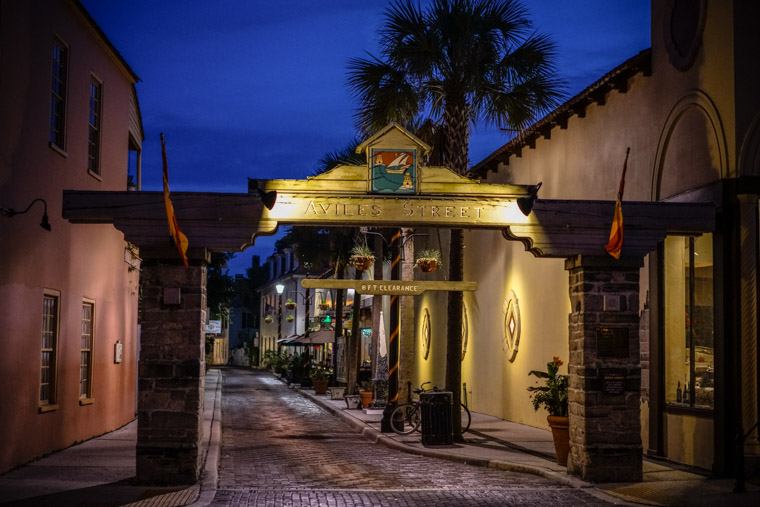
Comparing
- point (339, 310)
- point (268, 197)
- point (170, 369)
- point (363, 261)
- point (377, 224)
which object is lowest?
point (170, 369)

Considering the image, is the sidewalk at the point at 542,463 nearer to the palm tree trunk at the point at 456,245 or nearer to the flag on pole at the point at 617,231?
the palm tree trunk at the point at 456,245

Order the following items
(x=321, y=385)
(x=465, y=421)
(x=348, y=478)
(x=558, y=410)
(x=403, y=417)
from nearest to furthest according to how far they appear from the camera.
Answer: (x=348, y=478)
(x=558, y=410)
(x=403, y=417)
(x=465, y=421)
(x=321, y=385)

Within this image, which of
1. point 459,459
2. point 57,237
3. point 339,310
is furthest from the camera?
point 339,310

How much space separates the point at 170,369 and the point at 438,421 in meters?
6.22

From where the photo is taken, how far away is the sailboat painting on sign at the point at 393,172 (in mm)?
12141

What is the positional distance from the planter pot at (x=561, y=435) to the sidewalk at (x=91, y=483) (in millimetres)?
4957

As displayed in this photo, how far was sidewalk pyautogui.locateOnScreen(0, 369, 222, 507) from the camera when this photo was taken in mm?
10383

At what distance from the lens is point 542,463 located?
45.9ft

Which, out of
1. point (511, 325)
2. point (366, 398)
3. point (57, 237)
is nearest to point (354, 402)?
point (366, 398)

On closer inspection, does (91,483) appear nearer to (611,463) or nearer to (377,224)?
(377,224)

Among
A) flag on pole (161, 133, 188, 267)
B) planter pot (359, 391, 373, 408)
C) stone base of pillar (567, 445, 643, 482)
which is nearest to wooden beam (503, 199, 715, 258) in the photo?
stone base of pillar (567, 445, 643, 482)

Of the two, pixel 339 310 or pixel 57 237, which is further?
pixel 339 310

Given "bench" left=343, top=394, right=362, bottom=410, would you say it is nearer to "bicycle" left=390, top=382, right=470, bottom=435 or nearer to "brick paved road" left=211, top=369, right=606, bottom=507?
"brick paved road" left=211, top=369, right=606, bottom=507

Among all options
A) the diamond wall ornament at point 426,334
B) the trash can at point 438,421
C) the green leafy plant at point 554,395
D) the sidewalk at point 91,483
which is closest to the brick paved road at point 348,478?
the sidewalk at point 91,483
